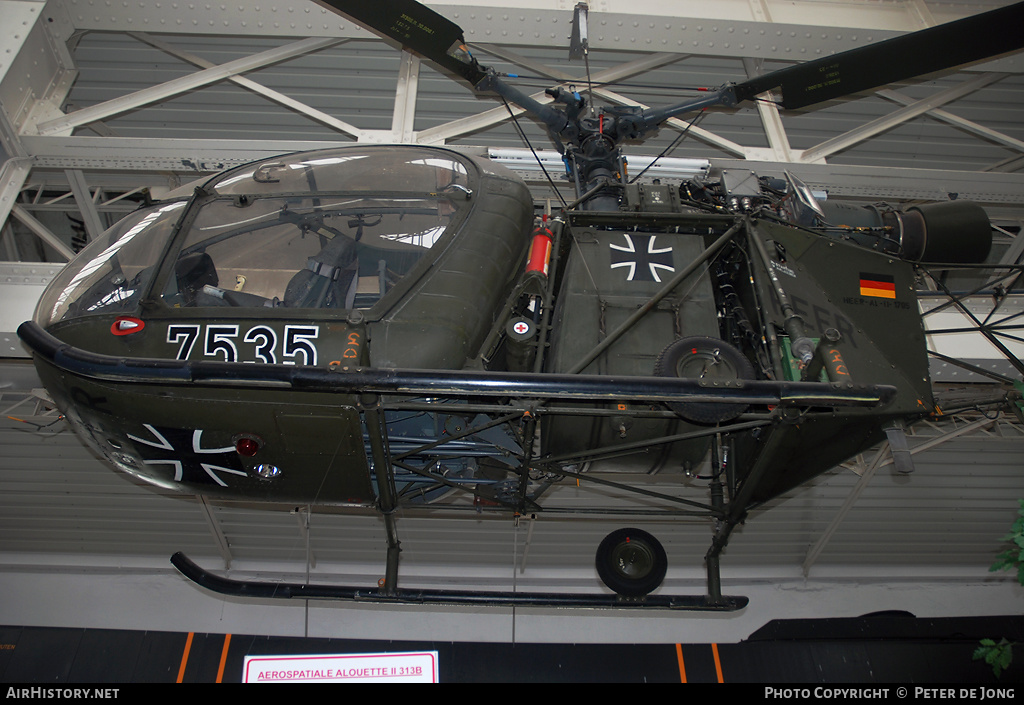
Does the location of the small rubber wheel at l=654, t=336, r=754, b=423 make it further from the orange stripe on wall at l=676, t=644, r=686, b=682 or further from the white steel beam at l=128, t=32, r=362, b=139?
the orange stripe on wall at l=676, t=644, r=686, b=682

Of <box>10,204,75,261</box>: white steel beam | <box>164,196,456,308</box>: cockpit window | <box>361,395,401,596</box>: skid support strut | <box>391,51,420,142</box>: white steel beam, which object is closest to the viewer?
<box>361,395,401,596</box>: skid support strut

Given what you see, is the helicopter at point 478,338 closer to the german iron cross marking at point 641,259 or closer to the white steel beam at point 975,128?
the german iron cross marking at point 641,259

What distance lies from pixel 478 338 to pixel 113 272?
2137 mm

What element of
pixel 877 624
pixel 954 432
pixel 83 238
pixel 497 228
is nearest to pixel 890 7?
pixel 954 432

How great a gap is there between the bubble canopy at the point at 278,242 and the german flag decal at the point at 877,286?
8.26 ft

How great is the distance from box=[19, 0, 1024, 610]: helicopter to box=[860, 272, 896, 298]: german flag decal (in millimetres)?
18

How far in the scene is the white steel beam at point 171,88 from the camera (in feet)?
25.3

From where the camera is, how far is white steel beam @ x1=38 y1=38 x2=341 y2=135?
25.3 ft

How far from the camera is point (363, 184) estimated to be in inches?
158

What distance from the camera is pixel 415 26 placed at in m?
5.36

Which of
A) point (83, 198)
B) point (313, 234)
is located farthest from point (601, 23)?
point (83, 198)

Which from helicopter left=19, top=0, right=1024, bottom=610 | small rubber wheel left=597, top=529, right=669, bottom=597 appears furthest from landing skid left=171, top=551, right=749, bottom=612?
small rubber wheel left=597, top=529, right=669, bottom=597

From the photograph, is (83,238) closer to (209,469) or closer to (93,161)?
(93,161)

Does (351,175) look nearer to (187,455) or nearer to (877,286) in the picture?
(187,455)
